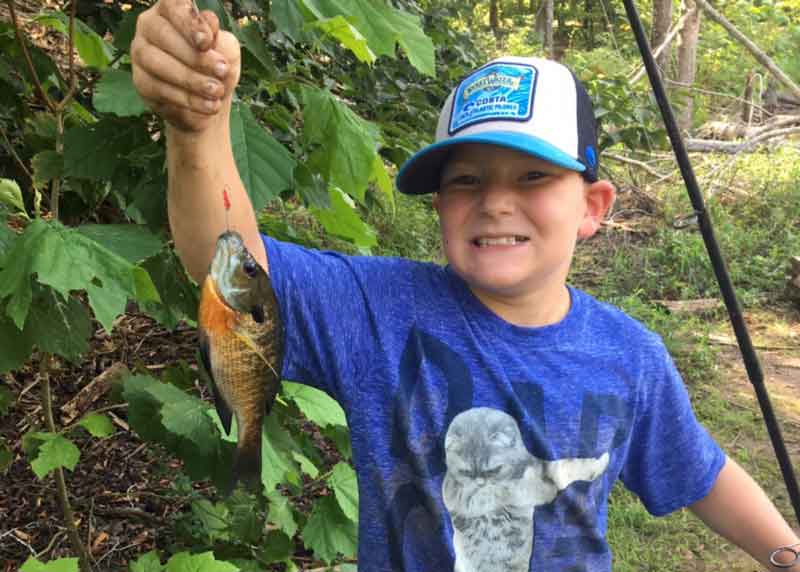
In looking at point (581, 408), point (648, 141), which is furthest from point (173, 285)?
point (648, 141)

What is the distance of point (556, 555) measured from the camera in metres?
1.61

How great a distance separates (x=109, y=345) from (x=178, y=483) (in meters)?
1.08

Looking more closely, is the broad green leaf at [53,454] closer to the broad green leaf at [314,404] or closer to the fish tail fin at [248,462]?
the broad green leaf at [314,404]

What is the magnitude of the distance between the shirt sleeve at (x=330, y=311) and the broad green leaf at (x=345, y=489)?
2.30 feet

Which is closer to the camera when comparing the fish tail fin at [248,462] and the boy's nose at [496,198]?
the fish tail fin at [248,462]

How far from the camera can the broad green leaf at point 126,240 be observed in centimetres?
144

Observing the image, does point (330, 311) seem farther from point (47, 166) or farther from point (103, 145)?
point (47, 166)

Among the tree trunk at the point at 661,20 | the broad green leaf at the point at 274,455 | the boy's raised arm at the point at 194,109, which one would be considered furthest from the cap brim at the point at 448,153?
the tree trunk at the point at 661,20

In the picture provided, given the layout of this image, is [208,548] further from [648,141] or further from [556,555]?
[648,141]

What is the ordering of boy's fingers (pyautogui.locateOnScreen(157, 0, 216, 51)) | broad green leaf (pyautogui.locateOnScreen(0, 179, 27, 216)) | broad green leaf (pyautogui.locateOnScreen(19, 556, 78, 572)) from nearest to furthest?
1. boy's fingers (pyautogui.locateOnScreen(157, 0, 216, 51))
2. broad green leaf (pyautogui.locateOnScreen(19, 556, 78, 572))
3. broad green leaf (pyautogui.locateOnScreen(0, 179, 27, 216))

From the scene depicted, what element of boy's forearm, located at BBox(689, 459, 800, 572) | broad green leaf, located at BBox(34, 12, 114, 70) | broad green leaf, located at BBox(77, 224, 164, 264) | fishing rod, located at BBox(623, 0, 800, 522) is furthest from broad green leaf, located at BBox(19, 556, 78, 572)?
fishing rod, located at BBox(623, 0, 800, 522)

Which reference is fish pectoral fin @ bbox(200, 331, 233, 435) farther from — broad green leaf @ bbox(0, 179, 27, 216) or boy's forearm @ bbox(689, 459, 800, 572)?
boy's forearm @ bbox(689, 459, 800, 572)

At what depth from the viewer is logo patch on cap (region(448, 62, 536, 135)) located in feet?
4.99

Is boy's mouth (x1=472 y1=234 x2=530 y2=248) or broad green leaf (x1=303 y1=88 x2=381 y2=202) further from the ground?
broad green leaf (x1=303 y1=88 x2=381 y2=202)
